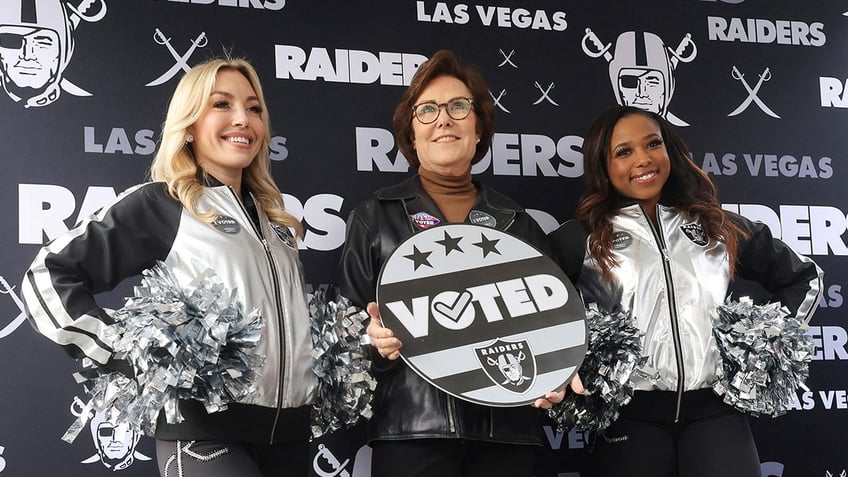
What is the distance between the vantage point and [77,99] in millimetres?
3266

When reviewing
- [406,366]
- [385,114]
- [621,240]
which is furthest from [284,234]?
[621,240]

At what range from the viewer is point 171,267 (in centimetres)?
241

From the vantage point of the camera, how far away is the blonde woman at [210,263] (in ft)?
7.55

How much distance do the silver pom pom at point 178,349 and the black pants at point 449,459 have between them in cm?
56

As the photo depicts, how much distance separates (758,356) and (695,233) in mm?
467

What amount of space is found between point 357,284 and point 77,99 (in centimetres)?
125

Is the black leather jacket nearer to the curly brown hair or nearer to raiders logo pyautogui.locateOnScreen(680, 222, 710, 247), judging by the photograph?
the curly brown hair

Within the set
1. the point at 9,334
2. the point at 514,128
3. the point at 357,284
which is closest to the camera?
the point at 357,284

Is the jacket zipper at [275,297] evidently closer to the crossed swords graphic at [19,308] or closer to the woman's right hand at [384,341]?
the woman's right hand at [384,341]

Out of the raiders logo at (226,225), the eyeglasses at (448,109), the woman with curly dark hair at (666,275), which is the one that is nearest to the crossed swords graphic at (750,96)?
the woman with curly dark hair at (666,275)

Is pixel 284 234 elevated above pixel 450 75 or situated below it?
below

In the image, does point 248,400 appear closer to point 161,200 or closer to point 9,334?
point 161,200

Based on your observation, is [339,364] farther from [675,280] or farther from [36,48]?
[36,48]

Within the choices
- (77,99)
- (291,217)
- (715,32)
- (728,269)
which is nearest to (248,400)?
(291,217)
